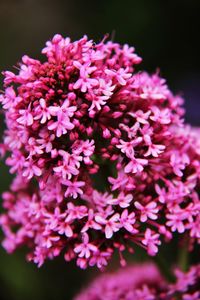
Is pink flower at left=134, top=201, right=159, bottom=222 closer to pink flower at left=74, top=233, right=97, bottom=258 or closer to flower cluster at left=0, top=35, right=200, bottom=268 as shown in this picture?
flower cluster at left=0, top=35, right=200, bottom=268

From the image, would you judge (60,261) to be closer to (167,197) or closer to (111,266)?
(111,266)

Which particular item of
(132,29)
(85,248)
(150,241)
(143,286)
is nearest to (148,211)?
(150,241)

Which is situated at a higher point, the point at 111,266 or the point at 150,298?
the point at 111,266

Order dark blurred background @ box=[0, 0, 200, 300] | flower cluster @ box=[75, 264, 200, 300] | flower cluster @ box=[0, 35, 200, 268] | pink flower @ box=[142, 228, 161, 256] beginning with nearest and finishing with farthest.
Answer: flower cluster @ box=[0, 35, 200, 268] → pink flower @ box=[142, 228, 161, 256] → flower cluster @ box=[75, 264, 200, 300] → dark blurred background @ box=[0, 0, 200, 300]

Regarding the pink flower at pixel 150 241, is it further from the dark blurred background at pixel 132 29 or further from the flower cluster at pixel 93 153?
the dark blurred background at pixel 132 29

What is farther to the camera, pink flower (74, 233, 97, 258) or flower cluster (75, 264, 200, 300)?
flower cluster (75, 264, 200, 300)

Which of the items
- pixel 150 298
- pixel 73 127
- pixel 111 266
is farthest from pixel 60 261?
pixel 73 127

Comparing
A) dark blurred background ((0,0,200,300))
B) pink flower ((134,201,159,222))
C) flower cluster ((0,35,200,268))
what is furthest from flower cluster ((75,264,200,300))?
dark blurred background ((0,0,200,300))
